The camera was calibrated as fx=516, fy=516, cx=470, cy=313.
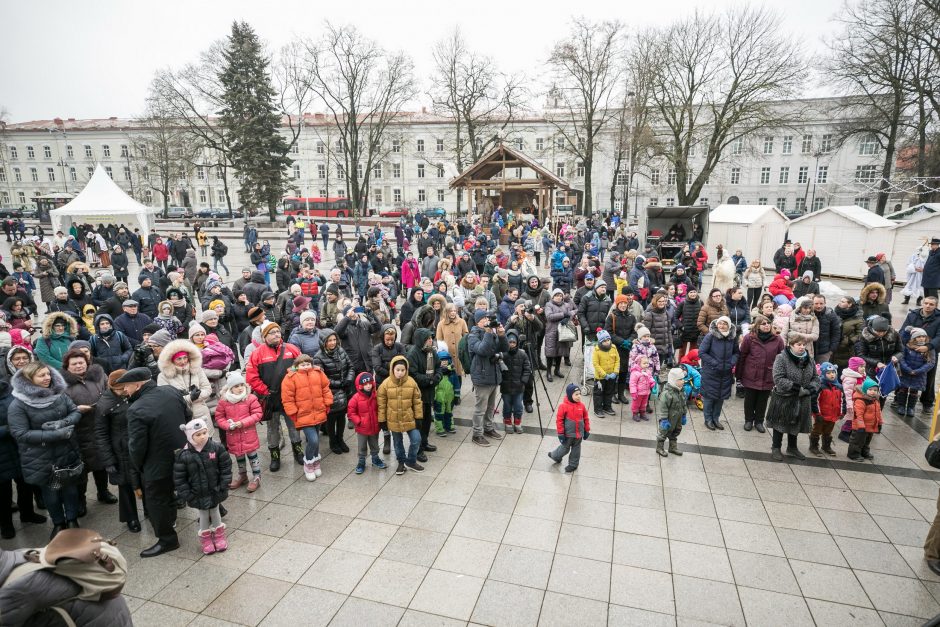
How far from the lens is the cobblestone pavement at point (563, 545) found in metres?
4.14

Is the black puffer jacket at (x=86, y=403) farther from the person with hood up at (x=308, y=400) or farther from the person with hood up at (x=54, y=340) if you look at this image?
the person with hood up at (x=54, y=340)

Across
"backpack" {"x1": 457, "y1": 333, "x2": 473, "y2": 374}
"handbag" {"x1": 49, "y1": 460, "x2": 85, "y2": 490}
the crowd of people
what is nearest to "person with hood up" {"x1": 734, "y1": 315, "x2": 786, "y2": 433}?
the crowd of people

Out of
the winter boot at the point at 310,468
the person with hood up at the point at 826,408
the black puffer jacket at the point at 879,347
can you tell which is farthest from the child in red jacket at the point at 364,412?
the black puffer jacket at the point at 879,347

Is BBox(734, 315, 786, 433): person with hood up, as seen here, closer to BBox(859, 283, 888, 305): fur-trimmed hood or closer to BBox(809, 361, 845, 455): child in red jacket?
BBox(809, 361, 845, 455): child in red jacket

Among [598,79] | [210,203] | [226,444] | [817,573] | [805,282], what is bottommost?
[817,573]

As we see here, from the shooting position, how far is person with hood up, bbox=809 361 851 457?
640 centimetres

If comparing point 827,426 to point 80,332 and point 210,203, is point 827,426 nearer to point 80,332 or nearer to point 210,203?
point 80,332

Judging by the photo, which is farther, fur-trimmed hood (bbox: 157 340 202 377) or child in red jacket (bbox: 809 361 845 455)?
child in red jacket (bbox: 809 361 845 455)

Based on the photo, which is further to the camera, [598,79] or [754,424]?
[598,79]

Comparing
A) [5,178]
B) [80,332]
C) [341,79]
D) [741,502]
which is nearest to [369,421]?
[741,502]

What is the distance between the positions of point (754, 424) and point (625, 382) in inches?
76.6

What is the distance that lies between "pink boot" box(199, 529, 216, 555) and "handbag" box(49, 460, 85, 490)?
1.29 m

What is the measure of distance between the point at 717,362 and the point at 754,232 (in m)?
15.4

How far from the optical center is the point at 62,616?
8.14 ft
